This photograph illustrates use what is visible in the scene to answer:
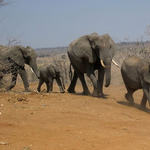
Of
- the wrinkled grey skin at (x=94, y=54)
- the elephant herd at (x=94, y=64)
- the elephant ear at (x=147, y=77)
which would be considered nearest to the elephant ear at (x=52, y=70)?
the elephant herd at (x=94, y=64)

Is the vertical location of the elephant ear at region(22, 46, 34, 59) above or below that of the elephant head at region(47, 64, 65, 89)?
above

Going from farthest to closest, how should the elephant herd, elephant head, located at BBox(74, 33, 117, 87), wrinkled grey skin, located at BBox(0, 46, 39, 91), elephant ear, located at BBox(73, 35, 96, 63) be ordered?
wrinkled grey skin, located at BBox(0, 46, 39, 91)
elephant ear, located at BBox(73, 35, 96, 63)
elephant head, located at BBox(74, 33, 117, 87)
the elephant herd

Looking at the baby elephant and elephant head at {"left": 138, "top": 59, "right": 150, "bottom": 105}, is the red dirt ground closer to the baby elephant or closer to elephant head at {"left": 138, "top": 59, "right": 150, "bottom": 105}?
elephant head at {"left": 138, "top": 59, "right": 150, "bottom": 105}

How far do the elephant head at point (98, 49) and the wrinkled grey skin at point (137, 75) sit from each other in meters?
0.64

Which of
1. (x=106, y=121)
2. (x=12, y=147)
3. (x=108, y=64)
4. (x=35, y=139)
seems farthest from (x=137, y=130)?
(x=108, y=64)

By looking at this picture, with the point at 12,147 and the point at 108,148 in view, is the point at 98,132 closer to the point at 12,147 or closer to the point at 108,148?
the point at 108,148

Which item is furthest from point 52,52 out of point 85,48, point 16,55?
point 85,48

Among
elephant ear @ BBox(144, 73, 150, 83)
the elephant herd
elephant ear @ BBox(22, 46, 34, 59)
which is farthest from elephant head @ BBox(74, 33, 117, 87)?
elephant ear @ BBox(22, 46, 34, 59)

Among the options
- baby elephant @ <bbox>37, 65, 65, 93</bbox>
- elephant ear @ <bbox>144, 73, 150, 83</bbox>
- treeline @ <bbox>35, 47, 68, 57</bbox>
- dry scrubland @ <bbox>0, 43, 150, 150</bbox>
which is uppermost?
elephant ear @ <bbox>144, 73, 150, 83</bbox>

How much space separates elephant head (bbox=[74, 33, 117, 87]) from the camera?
974 cm

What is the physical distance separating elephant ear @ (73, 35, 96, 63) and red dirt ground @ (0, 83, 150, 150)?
1.88m

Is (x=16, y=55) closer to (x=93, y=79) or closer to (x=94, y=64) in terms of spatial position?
(x=94, y=64)

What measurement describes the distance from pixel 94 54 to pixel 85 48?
1.41 ft

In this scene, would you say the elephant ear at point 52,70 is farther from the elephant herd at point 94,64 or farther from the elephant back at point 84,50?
the elephant back at point 84,50
